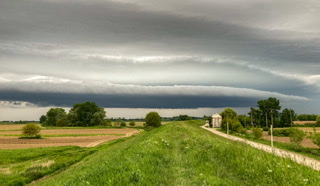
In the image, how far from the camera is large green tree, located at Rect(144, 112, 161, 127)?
14652 cm

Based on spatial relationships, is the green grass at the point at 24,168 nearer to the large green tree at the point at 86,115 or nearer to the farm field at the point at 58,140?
the farm field at the point at 58,140

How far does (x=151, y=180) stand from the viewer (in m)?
11.0

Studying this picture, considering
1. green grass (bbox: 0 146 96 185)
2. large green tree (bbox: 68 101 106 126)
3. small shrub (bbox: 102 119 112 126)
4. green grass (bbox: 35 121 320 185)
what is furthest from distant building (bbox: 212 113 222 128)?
green grass (bbox: 35 121 320 185)

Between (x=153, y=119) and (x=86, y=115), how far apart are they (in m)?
54.3

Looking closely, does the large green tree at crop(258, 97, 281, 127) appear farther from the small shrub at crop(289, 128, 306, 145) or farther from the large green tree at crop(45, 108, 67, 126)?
the large green tree at crop(45, 108, 67, 126)

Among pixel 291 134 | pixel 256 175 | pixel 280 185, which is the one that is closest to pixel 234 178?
pixel 256 175

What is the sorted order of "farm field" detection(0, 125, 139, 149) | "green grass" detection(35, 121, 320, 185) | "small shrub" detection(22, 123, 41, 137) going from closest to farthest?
1. "green grass" detection(35, 121, 320, 185)
2. "farm field" detection(0, 125, 139, 149)
3. "small shrub" detection(22, 123, 41, 137)

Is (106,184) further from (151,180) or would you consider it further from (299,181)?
(299,181)

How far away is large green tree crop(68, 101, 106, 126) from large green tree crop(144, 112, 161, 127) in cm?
4099

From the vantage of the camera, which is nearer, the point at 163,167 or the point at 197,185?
the point at 197,185

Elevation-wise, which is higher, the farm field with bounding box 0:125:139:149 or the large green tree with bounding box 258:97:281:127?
the large green tree with bounding box 258:97:281:127

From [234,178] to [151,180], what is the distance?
4152 mm

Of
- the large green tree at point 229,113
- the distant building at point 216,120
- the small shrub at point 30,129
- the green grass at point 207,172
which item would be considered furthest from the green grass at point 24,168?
the distant building at point 216,120

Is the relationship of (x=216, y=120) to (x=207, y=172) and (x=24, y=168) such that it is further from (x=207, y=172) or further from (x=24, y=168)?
(x=207, y=172)
